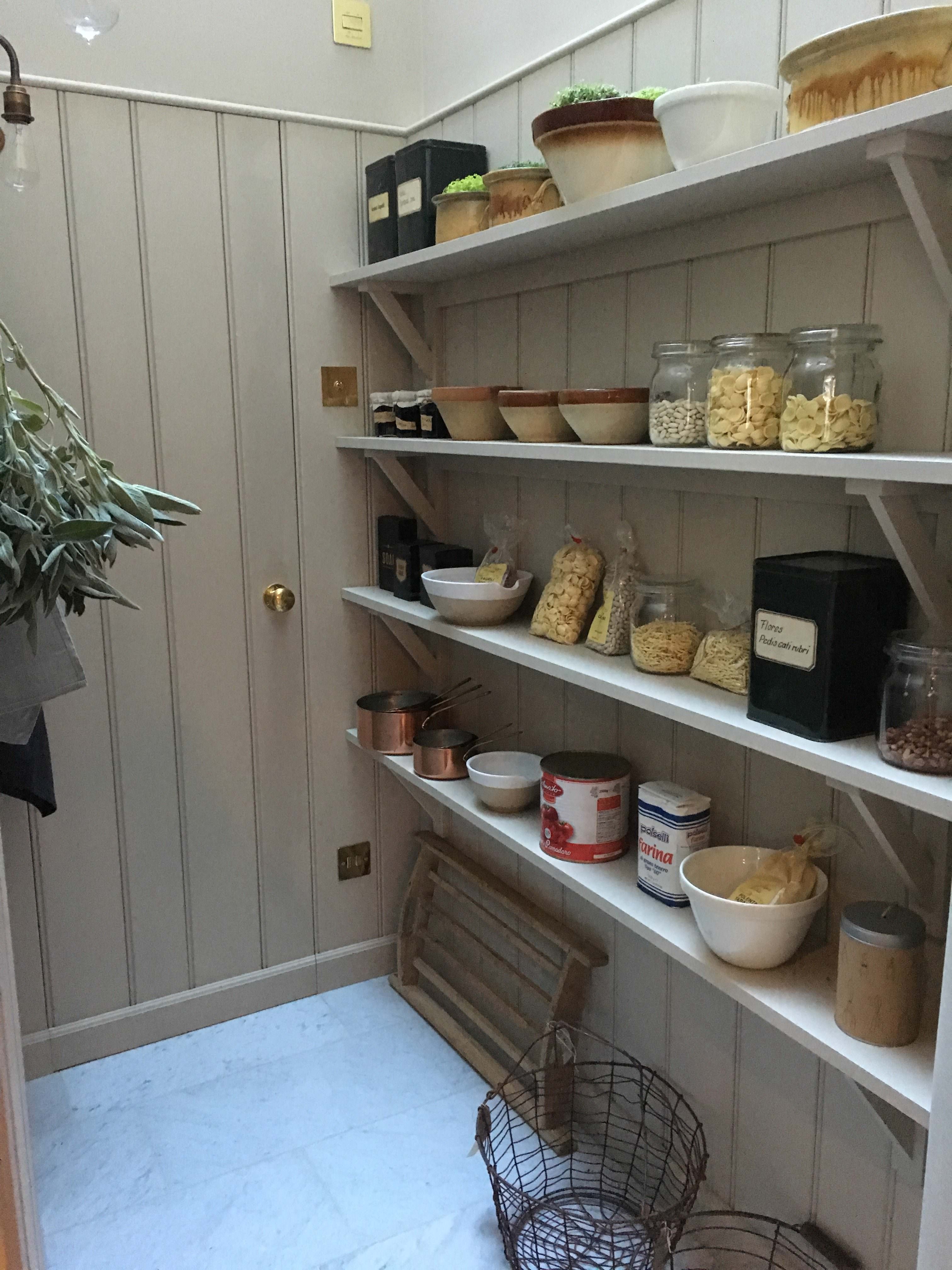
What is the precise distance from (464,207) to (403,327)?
0.47 meters

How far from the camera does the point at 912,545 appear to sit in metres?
1.19

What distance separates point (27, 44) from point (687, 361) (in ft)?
4.83

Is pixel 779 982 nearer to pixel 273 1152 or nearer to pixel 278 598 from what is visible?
pixel 273 1152

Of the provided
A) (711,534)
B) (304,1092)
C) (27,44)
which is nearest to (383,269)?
(27,44)

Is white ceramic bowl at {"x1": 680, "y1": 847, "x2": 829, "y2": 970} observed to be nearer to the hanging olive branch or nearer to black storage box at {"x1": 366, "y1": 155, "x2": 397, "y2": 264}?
the hanging olive branch

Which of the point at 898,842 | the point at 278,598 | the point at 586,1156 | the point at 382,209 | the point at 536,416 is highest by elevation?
the point at 382,209

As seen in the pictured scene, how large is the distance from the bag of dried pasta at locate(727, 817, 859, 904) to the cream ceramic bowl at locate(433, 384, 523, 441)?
0.92 m

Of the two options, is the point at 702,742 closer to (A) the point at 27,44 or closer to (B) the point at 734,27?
(B) the point at 734,27

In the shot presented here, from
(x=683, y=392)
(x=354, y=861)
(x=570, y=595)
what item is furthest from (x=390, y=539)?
(x=683, y=392)

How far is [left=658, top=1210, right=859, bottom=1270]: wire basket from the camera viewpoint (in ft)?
5.03

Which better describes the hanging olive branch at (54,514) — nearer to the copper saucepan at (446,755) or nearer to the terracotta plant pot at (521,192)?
the terracotta plant pot at (521,192)

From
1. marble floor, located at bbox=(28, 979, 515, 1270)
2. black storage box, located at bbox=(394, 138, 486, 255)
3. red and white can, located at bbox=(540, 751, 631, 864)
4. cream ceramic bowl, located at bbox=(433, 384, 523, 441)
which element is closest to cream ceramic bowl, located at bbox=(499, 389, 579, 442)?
cream ceramic bowl, located at bbox=(433, 384, 523, 441)

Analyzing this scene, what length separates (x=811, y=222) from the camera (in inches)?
54.7

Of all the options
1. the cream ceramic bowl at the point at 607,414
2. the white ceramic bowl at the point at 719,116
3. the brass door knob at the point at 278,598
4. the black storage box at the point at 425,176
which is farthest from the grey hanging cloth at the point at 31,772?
the white ceramic bowl at the point at 719,116
